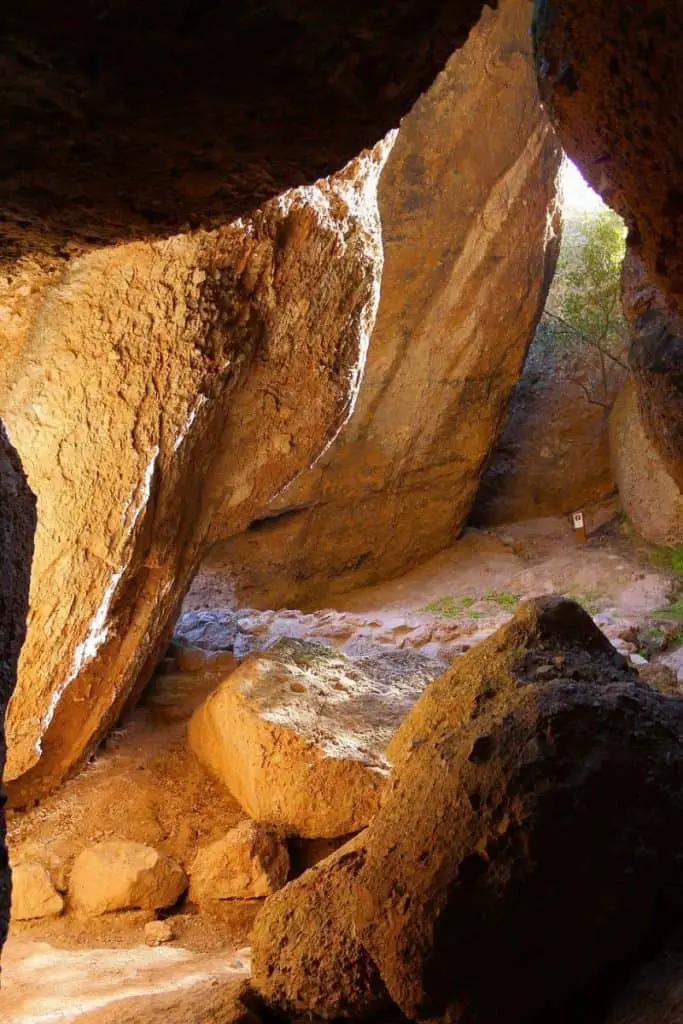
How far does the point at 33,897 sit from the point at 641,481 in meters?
9.15

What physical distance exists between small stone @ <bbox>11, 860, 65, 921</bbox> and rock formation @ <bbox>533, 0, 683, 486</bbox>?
4.17m

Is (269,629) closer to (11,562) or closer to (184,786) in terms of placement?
(184,786)

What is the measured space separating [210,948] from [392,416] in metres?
8.03

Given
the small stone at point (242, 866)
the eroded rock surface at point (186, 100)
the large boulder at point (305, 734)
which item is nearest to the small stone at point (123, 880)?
the small stone at point (242, 866)

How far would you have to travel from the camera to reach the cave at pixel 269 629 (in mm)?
1487

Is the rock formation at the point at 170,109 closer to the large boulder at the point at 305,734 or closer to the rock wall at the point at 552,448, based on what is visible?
the large boulder at the point at 305,734

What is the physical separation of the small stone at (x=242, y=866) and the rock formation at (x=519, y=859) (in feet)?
5.60

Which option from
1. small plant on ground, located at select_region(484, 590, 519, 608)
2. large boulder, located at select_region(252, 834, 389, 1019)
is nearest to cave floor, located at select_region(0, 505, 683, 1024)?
small plant on ground, located at select_region(484, 590, 519, 608)

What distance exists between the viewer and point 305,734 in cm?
495

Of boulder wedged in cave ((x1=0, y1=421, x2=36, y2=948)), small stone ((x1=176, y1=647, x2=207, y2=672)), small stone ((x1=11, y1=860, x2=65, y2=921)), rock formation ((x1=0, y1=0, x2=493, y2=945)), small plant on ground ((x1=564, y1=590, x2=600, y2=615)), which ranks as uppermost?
rock formation ((x1=0, y1=0, x2=493, y2=945))

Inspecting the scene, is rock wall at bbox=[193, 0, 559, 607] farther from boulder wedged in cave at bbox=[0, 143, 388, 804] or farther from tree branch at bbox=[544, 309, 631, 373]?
boulder wedged in cave at bbox=[0, 143, 388, 804]

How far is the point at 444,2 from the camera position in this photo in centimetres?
146

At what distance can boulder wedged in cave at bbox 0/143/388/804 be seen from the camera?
11.9 ft

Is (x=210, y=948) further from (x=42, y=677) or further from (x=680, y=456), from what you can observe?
(x=680, y=456)
